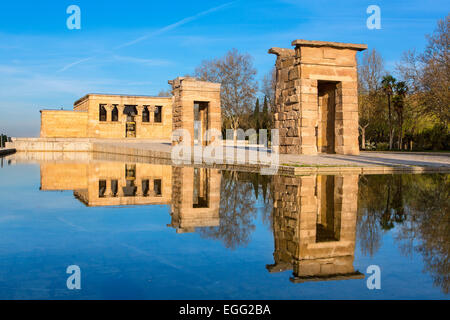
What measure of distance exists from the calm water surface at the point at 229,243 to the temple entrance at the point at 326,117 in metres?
10.7

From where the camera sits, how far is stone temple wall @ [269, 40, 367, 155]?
1716 centimetres

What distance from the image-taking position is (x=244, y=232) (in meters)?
5.05

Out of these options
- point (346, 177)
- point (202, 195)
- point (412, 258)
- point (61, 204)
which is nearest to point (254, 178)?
point (346, 177)

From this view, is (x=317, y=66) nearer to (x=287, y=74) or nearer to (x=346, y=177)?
(x=287, y=74)

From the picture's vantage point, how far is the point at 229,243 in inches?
177

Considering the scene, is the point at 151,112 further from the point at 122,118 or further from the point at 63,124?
the point at 63,124

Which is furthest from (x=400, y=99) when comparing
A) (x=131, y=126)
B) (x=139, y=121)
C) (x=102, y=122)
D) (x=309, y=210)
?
(x=309, y=210)

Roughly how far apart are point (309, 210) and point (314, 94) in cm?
1181

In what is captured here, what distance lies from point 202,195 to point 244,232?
3.32m

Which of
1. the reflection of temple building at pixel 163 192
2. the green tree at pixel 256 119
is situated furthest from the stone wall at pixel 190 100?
the green tree at pixel 256 119

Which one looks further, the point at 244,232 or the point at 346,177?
the point at 346,177
